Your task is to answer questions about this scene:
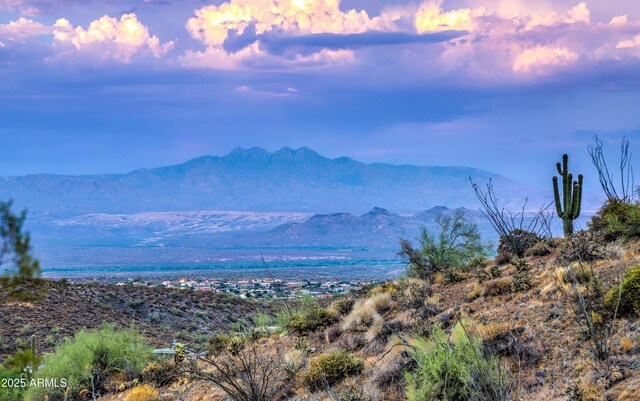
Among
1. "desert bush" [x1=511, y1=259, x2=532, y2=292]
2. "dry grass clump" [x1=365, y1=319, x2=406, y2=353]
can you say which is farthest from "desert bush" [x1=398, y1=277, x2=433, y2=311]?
"desert bush" [x1=511, y1=259, x2=532, y2=292]

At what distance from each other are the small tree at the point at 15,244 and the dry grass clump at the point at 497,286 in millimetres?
25043

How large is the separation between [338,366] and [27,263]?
26353 millimetres

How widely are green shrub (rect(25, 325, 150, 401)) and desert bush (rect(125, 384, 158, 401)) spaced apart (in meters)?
1.70

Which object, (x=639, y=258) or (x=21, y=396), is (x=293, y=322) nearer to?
(x=21, y=396)

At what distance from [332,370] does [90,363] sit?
27.6 ft

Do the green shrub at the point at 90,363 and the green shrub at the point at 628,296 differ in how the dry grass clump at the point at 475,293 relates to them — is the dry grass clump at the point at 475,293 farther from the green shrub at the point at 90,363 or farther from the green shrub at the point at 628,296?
the green shrub at the point at 90,363

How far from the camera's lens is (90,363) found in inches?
717

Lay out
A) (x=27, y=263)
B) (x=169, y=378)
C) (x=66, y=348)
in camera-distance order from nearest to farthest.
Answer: (x=169, y=378), (x=66, y=348), (x=27, y=263)

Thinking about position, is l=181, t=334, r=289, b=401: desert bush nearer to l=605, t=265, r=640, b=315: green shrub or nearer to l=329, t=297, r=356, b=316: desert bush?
l=329, t=297, r=356, b=316: desert bush

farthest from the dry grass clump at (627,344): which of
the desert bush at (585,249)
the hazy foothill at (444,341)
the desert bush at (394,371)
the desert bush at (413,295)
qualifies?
the desert bush at (413,295)

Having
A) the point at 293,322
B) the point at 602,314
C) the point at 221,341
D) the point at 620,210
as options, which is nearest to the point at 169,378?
the point at 221,341

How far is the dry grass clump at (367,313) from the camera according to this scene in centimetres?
1787

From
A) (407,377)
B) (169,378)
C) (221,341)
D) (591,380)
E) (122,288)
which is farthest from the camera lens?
(122,288)

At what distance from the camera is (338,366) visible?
1398cm
